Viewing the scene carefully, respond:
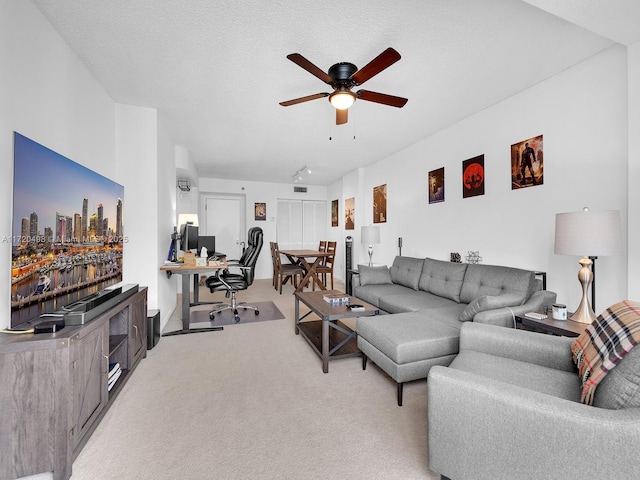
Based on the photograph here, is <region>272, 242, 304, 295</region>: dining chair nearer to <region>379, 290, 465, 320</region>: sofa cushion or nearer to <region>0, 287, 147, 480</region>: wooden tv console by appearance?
<region>379, 290, 465, 320</region>: sofa cushion

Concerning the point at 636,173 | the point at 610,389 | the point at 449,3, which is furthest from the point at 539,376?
the point at 449,3

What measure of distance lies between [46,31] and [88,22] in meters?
0.27

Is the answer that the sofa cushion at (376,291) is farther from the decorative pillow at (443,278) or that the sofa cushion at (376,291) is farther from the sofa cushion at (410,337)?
the sofa cushion at (410,337)

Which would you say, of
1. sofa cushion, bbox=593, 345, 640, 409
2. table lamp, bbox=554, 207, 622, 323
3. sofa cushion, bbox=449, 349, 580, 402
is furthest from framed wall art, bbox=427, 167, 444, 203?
sofa cushion, bbox=593, 345, 640, 409

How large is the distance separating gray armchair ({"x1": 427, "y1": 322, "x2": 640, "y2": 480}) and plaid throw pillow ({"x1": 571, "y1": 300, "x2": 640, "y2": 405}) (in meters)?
0.03

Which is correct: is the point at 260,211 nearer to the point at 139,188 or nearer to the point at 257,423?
the point at 139,188

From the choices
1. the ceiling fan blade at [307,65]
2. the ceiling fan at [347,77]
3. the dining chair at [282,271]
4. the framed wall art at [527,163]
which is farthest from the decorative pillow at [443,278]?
the dining chair at [282,271]

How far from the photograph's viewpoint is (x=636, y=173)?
196 centimetres

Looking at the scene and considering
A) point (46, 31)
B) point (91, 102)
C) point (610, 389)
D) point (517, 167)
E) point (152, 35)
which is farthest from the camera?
point (517, 167)

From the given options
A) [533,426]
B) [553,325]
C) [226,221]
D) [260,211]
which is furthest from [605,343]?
[226,221]

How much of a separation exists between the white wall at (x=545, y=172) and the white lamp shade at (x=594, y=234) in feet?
1.88

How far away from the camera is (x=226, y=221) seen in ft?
24.0

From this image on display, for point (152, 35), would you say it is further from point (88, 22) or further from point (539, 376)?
point (539, 376)

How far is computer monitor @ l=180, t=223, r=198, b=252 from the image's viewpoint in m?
4.03
